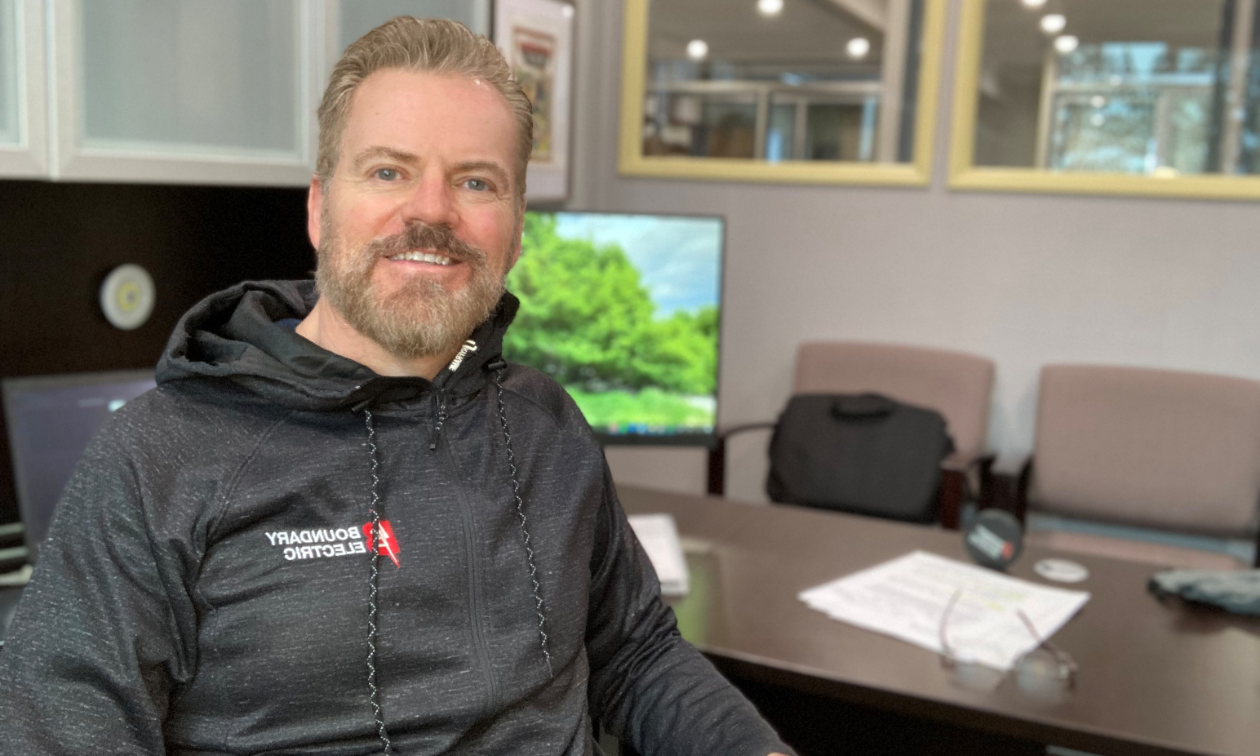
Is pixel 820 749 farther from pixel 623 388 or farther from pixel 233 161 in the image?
pixel 233 161

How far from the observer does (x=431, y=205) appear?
48.5 inches

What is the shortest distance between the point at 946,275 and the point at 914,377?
36cm

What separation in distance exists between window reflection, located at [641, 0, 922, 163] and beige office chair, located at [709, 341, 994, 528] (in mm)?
651

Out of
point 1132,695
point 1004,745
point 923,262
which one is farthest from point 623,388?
point 923,262

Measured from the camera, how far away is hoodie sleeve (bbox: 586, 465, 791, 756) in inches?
52.7

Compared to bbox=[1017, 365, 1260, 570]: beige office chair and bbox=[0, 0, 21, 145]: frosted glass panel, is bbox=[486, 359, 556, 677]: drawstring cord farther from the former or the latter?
bbox=[1017, 365, 1260, 570]: beige office chair

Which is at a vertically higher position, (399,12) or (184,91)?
(399,12)

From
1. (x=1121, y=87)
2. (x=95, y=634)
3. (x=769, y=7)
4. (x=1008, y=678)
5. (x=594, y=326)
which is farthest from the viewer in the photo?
(x=769, y=7)

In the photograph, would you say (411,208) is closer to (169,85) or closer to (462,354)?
(462,354)

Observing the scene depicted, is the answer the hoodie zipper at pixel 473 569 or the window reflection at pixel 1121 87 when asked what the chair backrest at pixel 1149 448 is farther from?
the hoodie zipper at pixel 473 569

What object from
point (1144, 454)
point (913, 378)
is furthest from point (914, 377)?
point (1144, 454)

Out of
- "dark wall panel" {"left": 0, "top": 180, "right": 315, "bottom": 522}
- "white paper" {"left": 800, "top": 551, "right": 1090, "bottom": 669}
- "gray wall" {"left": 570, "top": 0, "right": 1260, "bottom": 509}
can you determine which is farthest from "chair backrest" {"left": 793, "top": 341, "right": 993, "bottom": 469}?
"dark wall panel" {"left": 0, "top": 180, "right": 315, "bottom": 522}

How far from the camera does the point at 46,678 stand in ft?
3.28

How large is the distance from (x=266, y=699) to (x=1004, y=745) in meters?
1.23
